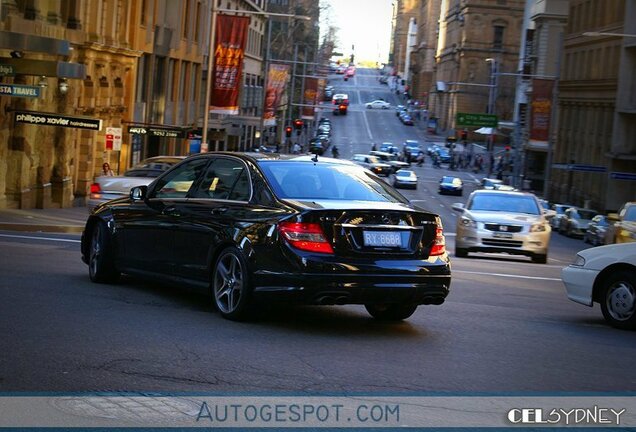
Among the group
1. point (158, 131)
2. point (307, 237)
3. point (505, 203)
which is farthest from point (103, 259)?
point (158, 131)

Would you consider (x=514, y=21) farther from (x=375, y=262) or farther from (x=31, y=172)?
(x=375, y=262)

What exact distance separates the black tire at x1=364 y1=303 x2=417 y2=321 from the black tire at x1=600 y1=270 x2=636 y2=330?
7.56 ft

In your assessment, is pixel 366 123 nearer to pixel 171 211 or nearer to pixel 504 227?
pixel 504 227

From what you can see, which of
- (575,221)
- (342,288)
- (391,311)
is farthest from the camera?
(575,221)

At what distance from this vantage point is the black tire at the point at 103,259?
12602 millimetres

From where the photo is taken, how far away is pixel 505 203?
2528cm

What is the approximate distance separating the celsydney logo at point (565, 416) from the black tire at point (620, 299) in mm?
4532

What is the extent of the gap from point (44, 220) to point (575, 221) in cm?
3147

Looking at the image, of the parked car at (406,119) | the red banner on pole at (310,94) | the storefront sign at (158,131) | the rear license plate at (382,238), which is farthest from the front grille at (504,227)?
the parked car at (406,119)

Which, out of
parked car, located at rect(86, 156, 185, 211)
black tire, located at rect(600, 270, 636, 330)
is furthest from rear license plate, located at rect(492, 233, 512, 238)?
black tire, located at rect(600, 270, 636, 330)

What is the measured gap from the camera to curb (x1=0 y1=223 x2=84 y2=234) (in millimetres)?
25008

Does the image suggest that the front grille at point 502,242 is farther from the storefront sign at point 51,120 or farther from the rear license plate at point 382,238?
the rear license plate at point 382,238

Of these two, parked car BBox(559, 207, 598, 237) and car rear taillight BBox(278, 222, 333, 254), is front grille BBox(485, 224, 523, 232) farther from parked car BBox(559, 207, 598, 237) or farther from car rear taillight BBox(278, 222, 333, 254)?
parked car BBox(559, 207, 598, 237)

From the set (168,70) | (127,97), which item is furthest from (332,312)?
(168,70)
